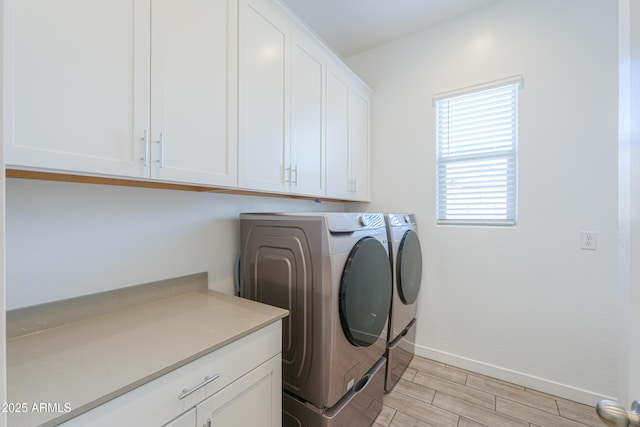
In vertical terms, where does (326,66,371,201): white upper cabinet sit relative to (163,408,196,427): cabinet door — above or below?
above

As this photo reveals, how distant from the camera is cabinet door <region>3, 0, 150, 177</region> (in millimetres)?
692

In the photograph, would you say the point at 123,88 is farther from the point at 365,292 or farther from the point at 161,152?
the point at 365,292

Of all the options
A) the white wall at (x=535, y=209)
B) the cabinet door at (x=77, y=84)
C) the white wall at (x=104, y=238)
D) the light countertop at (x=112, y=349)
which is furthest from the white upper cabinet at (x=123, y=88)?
the white wall at (x=535, y=209)

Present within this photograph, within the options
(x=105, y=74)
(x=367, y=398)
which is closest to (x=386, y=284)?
(x=367, y=398)

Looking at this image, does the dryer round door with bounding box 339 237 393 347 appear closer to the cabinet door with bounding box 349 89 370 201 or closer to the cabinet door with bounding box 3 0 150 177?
the cabinet door with bounding box 349 89 370 201

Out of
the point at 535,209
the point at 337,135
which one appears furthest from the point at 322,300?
→ the point at 535,209

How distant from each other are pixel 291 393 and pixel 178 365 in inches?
31.2

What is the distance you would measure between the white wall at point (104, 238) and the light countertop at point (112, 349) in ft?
0.56

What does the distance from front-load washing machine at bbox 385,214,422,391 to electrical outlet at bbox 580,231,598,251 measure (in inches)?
42.0

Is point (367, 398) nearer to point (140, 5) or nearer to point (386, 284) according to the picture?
point (386, 284)

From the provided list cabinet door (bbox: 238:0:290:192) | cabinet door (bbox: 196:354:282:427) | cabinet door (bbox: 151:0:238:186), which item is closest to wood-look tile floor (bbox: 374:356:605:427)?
cabinet door (bbox: 196:354:282:427)

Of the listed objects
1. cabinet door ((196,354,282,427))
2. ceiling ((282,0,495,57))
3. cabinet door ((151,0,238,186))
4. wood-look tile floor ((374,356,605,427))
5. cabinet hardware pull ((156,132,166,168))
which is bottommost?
wood-look tile floor ((374,356,605,427))

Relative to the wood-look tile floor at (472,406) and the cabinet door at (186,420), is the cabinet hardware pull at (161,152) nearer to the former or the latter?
the cabinet door at (186,420)

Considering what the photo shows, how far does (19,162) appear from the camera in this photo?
2.28 feet
